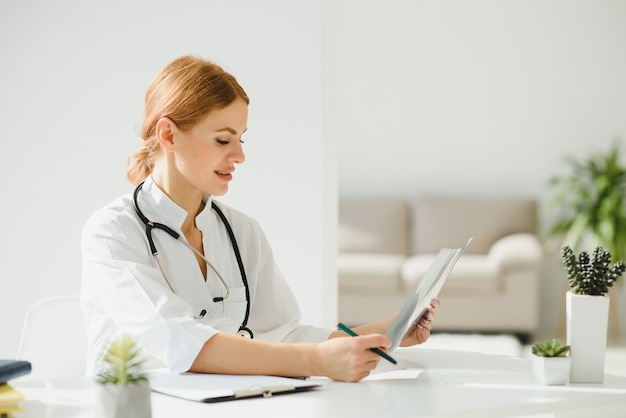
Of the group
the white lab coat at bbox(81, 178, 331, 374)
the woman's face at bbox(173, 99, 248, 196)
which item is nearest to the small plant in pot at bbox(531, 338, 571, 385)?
the white lab coat at bbox(81, 178, 331, 374)

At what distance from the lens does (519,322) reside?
20.2ft

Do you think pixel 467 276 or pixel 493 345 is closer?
pixel 493 345

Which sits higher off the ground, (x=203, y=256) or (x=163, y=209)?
(x=163, y=209)

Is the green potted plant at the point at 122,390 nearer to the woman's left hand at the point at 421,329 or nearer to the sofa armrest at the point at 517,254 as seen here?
the woman's left hand at the point at 421,329

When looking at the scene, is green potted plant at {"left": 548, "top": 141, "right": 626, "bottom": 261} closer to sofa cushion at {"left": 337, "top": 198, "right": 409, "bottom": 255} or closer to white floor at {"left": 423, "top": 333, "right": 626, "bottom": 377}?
white floor at {"left": 423, "top": 333, "right": 626, "bottom": 377}

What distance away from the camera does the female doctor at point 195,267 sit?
58.4 inches

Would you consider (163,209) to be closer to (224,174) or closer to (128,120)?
(224,174)

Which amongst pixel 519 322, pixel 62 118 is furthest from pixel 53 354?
pixel 519 322

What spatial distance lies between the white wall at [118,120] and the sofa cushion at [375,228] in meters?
4.07

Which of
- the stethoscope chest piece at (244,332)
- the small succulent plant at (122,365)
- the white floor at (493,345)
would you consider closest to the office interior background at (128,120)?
the stethoscope chest piece at (244,332)

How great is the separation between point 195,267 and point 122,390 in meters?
0.81

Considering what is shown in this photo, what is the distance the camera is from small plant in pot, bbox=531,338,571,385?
4.84 ft

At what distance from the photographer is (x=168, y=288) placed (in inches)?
63.5

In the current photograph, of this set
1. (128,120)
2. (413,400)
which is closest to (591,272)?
(413,400)
